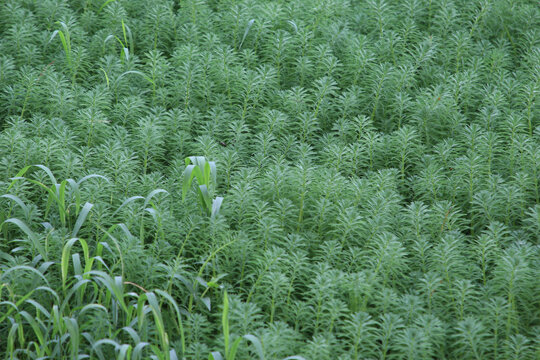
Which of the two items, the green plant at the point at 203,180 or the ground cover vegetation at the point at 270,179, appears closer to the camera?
the ground cover vegetation at the point at 270,179

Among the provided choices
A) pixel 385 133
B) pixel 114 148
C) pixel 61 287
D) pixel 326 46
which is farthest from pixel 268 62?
pixel 61 287

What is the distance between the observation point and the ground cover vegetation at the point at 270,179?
3047 mm

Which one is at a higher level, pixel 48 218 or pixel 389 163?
pixel 389 163

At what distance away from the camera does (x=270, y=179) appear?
381 cm

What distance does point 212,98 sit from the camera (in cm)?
468

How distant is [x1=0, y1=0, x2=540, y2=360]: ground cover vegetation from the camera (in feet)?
10.00

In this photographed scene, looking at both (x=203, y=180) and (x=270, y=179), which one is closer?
(x=203, y=180)

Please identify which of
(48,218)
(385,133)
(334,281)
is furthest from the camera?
(385,133)

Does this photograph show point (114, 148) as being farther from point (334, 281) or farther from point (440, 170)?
point (440, 170)

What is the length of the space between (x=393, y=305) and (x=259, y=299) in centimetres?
76

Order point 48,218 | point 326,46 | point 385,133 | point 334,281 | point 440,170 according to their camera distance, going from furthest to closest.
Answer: point 326,46
point 385,133
point 440,170
point 48,218
point 334,281

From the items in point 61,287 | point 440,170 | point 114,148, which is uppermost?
point 440,170

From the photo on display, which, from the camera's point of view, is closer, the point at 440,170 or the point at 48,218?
the point at 48,218

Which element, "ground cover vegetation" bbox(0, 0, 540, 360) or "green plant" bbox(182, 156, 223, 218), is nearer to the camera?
"ground cover vegetation" bbox(0, 0, 540, 360)
